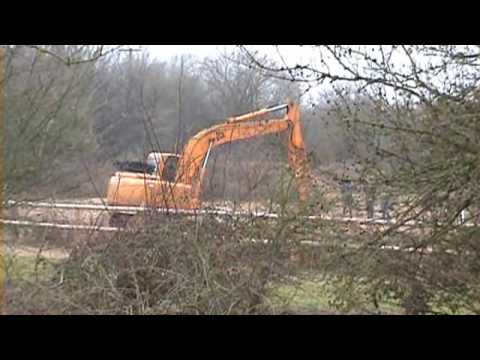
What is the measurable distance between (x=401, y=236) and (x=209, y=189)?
1.43m

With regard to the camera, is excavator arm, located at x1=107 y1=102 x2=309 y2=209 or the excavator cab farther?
the excavator cab

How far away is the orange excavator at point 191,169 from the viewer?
4.83 meters

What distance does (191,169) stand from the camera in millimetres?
5270

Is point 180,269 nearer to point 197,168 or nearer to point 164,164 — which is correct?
point 164,164

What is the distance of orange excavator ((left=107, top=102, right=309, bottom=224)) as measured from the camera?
190 inches

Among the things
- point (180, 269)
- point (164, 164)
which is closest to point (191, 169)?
point (164, 164)

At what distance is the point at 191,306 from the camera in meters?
4.00

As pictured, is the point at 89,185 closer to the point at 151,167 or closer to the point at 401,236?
the point at 151,167

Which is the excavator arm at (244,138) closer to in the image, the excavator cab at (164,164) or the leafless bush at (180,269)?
the excavator cab at (164,164)

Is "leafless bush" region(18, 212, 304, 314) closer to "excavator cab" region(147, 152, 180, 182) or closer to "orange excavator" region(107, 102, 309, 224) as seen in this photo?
"orange excavator" region(107, 102, 309, 224)

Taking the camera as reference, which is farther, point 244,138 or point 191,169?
point 244,138

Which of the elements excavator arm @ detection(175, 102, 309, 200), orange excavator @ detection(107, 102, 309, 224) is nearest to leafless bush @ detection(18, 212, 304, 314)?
orange excavator @ detection(107, 102, 309, 224)

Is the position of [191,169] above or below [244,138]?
below
